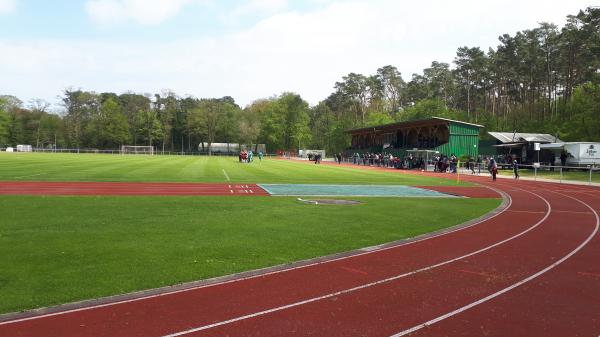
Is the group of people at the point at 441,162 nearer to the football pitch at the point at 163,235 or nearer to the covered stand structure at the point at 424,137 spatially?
the covered stand structure at the point at 424,137

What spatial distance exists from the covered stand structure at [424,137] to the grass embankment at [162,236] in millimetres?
37785

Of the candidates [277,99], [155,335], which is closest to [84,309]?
[155,335]

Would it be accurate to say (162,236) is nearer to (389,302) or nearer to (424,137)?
(389,302)

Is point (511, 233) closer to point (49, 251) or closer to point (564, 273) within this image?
point (564, 273)

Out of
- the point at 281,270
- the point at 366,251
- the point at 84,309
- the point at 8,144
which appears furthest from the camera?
the point at 8,144

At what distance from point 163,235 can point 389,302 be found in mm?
5999

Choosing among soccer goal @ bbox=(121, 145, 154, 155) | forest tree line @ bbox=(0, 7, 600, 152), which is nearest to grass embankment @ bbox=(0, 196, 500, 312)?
forest tree line @ bbox=(0, 7, 600, 152)

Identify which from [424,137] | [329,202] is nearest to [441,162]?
[424,137]

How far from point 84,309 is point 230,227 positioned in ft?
19.8

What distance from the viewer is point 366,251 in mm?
9781

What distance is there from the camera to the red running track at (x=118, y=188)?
19.5 meters

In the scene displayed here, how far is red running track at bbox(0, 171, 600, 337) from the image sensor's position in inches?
224

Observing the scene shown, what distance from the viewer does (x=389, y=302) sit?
22.1ft

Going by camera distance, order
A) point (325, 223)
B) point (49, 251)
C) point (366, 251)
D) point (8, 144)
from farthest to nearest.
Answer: point (8, 144) < point (325, 223) < point (366, 251) < point (49, 251)
